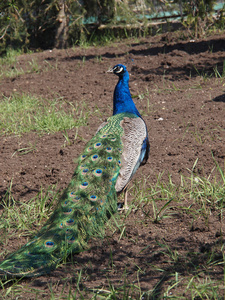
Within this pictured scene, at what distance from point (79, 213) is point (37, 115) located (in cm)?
298

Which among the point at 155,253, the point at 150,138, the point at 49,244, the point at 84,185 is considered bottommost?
the point at 150,138

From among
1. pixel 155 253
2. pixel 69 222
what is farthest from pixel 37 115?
pixel 155 253

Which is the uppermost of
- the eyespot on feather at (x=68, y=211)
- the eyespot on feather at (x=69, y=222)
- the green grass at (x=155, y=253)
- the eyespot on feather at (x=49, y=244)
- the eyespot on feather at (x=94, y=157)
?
the eyespot on feather at (x=94, y=157)

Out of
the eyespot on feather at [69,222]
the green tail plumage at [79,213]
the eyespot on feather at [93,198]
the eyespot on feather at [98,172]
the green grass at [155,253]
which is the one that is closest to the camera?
the green grass at [155,253]

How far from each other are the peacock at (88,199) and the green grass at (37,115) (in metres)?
1.37

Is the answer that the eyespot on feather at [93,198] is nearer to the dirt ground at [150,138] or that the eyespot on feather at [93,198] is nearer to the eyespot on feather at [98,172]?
the eyespot on feather at [98,172]

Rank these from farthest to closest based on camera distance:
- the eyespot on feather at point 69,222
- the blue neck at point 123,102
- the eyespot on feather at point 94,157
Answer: the blue neck at point 123,102 < the eyespot on feather at point 94,157 < the eyespot on feather at point 69,222

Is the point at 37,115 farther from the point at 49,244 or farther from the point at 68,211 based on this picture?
the point at 49,244

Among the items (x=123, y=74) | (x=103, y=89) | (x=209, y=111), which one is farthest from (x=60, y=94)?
(x=209, y=111)

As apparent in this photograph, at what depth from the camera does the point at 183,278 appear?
2488mm

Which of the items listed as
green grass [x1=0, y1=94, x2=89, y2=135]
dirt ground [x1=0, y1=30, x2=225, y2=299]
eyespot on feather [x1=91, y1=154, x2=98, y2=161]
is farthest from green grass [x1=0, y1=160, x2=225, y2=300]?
green grass [x1=0, y1=94, x2=89, y2=135]

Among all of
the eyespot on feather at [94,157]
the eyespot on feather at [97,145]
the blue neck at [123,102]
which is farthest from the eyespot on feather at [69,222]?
the blue neck at [123,102]

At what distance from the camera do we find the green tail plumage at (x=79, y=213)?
272 cm

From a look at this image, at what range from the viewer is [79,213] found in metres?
3.03
